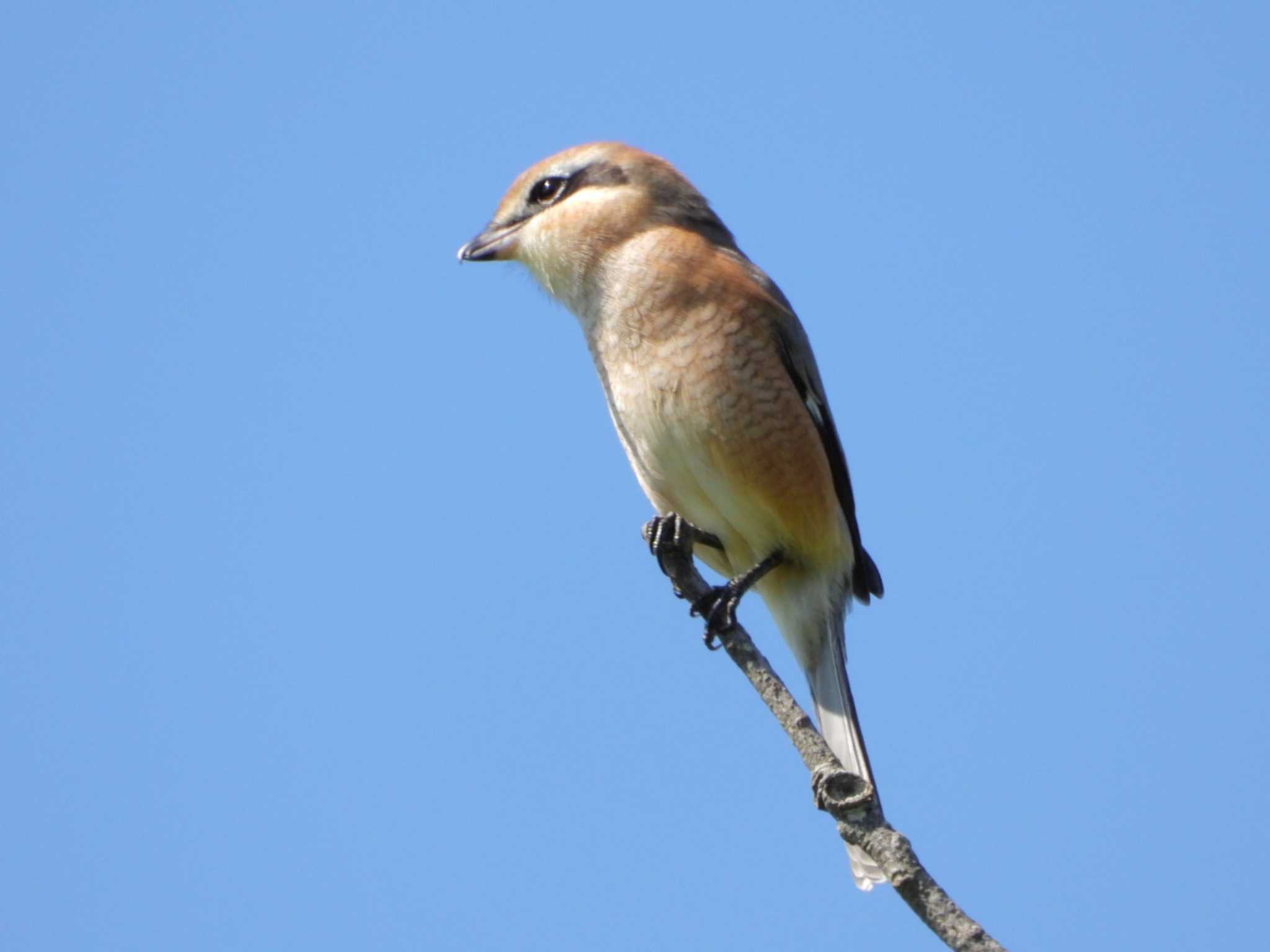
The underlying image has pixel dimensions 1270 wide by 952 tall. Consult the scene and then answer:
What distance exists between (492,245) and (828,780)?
106 inches

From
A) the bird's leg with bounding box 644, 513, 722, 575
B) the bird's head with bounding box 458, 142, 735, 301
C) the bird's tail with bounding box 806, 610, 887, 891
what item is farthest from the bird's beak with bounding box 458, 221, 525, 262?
the bird's tail with bounding box 806, 610, 887, 891

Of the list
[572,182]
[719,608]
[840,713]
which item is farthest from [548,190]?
[840,713]

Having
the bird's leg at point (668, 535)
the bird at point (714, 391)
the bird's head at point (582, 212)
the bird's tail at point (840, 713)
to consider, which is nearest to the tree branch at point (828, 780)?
the bird's leg at point (668, 535)

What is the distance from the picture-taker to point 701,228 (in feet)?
17.4

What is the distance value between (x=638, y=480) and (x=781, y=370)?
665 mm

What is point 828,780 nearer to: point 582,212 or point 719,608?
point 719,608

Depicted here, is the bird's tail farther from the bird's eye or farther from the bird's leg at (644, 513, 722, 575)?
the bird's eye

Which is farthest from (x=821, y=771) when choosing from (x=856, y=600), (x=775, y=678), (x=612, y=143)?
(x=612, y=143)

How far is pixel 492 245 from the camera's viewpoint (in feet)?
17.9

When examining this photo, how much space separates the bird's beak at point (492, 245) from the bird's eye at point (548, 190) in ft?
0.34

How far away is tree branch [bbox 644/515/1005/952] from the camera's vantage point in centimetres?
305

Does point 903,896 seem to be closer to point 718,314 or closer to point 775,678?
point 775,678

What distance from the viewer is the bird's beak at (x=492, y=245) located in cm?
541

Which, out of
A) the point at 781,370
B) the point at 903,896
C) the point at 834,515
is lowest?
the point at 903,896
